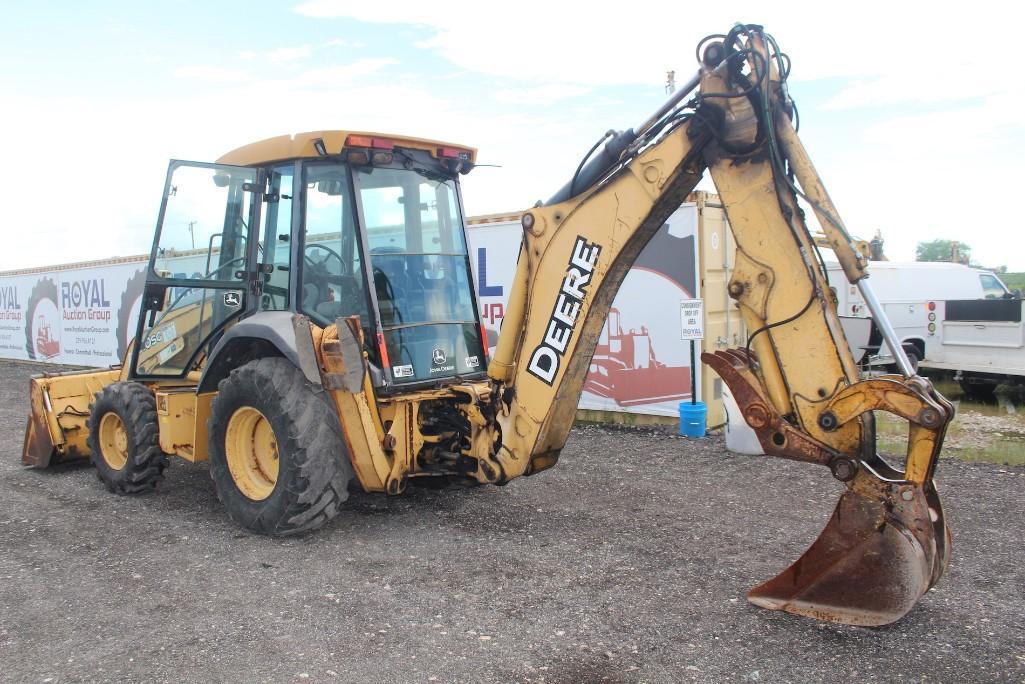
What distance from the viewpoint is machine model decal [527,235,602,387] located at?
4.69m

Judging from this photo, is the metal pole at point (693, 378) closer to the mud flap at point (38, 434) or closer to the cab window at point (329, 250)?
the cab window at point (329, 250)

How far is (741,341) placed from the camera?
973cm

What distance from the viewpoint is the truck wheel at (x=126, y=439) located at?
6281mm

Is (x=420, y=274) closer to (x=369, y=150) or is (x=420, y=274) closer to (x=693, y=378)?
(x=369, y=150)

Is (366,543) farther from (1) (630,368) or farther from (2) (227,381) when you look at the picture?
(1) (630,368)

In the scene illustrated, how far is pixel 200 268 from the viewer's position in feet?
20.5

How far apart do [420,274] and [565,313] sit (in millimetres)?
1370

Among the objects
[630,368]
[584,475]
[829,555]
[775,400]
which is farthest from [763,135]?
[630,368]

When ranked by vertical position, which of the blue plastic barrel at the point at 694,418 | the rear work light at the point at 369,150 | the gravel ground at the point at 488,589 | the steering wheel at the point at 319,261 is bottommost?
the gravel ground at the point at 488,589

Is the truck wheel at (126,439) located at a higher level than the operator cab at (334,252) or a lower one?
lower

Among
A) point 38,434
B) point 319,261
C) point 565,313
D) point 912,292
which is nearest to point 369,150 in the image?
point 319,261

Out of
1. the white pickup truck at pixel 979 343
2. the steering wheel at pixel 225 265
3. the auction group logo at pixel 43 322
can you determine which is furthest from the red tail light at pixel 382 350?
the auction group logo at pixel 43 322

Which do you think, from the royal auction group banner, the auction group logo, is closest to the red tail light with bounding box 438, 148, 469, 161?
the royal auction group banner

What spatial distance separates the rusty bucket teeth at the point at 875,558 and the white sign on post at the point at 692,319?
483cm
